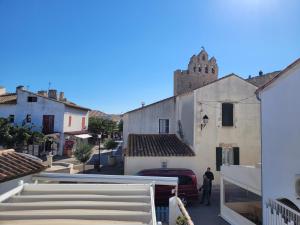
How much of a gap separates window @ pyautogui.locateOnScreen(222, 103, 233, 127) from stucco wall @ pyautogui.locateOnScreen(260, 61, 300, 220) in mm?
9590

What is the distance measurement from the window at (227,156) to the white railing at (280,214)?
33.8 feet

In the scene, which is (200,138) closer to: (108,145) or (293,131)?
(293,131)

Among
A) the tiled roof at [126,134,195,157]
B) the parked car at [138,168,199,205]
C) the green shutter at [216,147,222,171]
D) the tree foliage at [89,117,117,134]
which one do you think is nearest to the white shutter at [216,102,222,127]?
the green shutter at [216,147,222,171]

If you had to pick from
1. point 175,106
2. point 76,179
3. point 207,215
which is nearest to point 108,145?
point 175,106

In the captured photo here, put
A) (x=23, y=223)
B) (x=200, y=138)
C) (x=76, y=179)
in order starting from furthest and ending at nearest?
(x=200, y=138)
(x=76, y=179)
(x=23, y=223)

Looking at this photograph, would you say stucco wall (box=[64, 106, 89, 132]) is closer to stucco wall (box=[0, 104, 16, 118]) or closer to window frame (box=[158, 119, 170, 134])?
stucco wall (box=[0, 104, 16, 118])

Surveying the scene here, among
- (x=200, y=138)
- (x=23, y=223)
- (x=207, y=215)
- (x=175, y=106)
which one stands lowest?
(x=207, y=215)

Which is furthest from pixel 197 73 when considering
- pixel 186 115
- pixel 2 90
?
pixel 2 90

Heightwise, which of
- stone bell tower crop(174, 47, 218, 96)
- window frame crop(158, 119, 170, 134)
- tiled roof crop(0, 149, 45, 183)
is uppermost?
stone bell tower crop(174, 47, 218, 96)

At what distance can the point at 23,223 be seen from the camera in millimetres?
5172

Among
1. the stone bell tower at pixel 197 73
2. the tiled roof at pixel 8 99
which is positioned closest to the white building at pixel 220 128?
the stone bell tower at pixel 197 73

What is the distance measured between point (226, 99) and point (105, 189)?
1516 centimetres

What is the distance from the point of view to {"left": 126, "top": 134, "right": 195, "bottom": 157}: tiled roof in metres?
20.0

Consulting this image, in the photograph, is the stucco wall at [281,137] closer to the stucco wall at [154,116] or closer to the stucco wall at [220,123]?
the stucco wall at [220,123]
